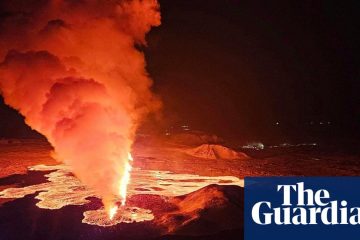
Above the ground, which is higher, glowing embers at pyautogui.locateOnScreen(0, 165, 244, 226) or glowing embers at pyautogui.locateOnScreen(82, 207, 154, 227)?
glowing embers at pyautogui.locateOnScreen(0, 165, 244, 226)

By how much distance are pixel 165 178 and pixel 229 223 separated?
26.4ft

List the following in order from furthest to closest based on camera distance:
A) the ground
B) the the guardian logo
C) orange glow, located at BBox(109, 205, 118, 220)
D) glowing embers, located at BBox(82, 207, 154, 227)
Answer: orange glow, located at BBox(109, 205, 118, 220) → glowing embers, located at BBox(82, 207, 154, 227) → the the guardian logo → the ground

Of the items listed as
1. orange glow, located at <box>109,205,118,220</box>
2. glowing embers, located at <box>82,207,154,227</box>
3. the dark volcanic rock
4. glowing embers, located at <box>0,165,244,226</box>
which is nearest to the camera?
the dark volcanic rock

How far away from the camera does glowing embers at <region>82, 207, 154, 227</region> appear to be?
11758 mm

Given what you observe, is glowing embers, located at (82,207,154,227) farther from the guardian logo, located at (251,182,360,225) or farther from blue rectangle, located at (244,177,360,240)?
the guardian logo, located at (251,182,360,225)

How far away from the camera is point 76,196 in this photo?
14.8 meters

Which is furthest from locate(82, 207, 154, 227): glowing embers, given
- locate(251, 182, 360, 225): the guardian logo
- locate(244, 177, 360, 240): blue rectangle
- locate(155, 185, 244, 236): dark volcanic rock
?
locate(251, 182, 360, 225): the guardian logo

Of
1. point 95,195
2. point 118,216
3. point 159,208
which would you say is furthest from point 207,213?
point 95,195

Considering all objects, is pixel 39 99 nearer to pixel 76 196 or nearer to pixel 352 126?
pixel 76 196

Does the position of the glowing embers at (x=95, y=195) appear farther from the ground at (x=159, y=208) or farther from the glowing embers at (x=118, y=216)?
the ground at (x=159, y=208)

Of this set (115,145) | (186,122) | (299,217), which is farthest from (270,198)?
(186,122)

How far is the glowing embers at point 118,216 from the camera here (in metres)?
11.8

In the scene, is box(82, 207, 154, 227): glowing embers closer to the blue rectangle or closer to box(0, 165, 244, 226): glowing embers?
box(0, 165, 244, 226): glowing embers

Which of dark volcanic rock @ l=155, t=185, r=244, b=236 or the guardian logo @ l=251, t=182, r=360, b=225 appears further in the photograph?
dark volcanic rock @ l=155, t=185, r=244, b=236
